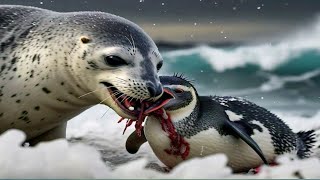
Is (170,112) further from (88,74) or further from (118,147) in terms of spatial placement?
(118,147)

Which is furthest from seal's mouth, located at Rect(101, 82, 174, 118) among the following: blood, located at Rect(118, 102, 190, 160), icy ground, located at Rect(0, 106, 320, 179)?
icy ground, located at Rect(0, 106, 320, 179)

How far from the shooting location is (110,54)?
4.32 m

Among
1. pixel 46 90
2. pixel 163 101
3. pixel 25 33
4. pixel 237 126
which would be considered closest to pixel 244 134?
pixel 237 126

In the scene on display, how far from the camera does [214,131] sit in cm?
461

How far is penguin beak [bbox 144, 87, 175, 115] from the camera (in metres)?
4.39

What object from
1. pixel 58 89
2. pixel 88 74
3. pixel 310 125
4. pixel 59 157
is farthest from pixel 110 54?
pixel 310 125

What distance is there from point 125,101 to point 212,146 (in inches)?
29.3

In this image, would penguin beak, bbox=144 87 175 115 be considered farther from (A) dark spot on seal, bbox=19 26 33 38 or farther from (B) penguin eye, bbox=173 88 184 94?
(A) dark spot on seal, bbox=19 26 33 38

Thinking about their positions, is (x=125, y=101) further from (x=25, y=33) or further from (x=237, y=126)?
(x=25, y=33)

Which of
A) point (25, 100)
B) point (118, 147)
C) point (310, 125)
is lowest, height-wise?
point (310, 125)

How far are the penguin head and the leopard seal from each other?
0.73 feet

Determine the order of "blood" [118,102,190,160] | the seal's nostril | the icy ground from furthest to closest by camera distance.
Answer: "blood" [118,102,190,160], the seal's nostril, the icy ground

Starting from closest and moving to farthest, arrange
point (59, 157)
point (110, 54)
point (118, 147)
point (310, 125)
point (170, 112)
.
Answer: point (59, 157), point (110, 54), point (170, 112), point (118, 147), point (310, 125)

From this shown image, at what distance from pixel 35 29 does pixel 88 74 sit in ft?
2.30
